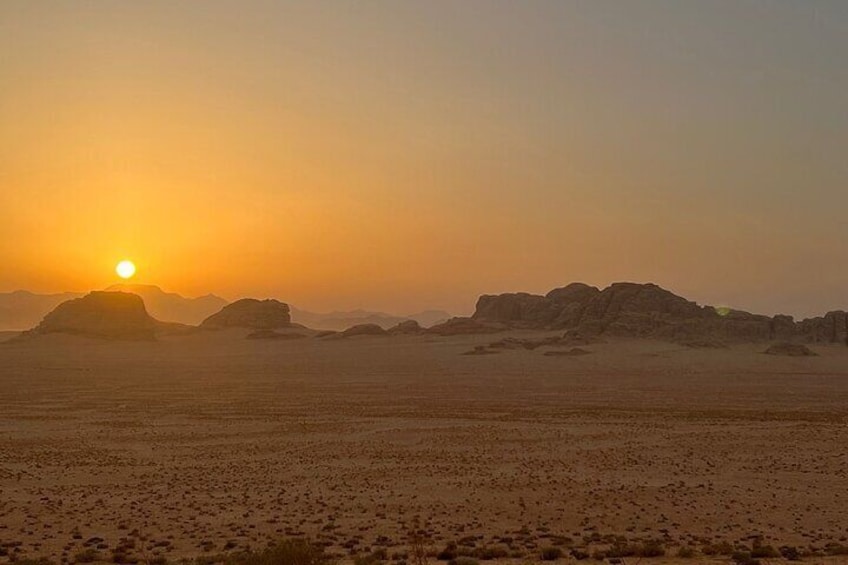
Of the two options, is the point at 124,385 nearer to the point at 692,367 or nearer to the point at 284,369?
the point at 284,369

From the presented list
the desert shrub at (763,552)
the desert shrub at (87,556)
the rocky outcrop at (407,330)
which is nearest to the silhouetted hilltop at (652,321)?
the rocky outcrop at (407,330)

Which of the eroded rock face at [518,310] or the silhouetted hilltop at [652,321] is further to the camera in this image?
the eroded rock face at [518,310]

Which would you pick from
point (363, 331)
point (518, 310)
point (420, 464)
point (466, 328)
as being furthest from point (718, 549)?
point (518, 310)

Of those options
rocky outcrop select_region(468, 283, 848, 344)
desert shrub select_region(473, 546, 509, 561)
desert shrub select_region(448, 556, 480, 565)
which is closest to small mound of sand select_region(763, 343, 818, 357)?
rocky outcrop select_region(468, 283, 848, 344)

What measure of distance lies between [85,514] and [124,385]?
47679 millimetres

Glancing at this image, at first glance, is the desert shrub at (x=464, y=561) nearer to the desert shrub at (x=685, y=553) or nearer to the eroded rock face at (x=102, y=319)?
the desert shrub at (x=685, y=553)

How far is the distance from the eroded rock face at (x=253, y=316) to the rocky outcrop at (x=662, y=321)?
3772 cm

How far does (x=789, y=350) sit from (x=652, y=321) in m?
20.2

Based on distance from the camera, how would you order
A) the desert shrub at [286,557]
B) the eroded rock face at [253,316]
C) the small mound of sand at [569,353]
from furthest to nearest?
1. the eroded rock face at [253,316]
2. the small mound of sand at [569,353]
3. the desert shrub at [286,557]

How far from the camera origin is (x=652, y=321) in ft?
340

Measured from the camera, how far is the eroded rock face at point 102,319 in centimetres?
11994

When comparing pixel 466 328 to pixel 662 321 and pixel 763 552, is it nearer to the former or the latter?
pixel 662 321

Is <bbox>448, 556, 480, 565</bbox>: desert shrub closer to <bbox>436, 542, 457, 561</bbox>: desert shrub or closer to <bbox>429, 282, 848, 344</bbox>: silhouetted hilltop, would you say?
<bbox>436, 542, 457, 561</bbox>: desert shrub

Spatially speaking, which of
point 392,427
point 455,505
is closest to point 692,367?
point 392,427
